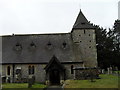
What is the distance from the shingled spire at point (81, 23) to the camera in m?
41.0

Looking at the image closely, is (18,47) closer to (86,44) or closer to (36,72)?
(36,72)

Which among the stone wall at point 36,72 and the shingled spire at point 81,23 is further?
the shingled spire at point 81,23

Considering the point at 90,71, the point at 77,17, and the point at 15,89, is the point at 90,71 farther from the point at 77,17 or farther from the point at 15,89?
the point at 77,17

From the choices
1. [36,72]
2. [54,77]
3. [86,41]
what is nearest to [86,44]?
[86,41]

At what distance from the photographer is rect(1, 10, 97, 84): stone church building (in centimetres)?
3666

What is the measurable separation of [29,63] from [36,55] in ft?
7.36

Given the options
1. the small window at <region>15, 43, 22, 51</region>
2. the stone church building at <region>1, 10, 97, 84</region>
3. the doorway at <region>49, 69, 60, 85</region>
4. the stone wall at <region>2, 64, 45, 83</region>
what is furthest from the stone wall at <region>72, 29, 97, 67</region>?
the small window at <region>15, 43, 22, 51</region>

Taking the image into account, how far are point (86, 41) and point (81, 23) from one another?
3914 millimetres

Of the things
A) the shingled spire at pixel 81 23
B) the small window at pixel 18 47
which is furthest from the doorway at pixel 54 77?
the shingled spire at pixel 81 23

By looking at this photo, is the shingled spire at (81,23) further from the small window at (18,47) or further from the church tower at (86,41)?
the small window at (18,47)

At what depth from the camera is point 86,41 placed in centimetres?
4053

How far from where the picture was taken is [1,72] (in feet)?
126

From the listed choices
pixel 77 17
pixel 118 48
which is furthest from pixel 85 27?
pixel 118 48

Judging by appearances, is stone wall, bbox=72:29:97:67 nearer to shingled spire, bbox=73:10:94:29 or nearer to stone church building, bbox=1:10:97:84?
stone church building, bbox=1:10:97:84
